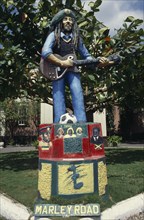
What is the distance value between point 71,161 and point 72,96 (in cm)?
158

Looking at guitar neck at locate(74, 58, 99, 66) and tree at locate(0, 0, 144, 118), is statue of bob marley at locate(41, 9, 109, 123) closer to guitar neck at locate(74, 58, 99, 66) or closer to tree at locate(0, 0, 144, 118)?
guitar neck at locate(74, 58, 99, 66)

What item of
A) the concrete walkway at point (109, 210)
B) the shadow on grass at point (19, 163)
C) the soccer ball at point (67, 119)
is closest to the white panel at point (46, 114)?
the shadow on grass at point (19, 163)

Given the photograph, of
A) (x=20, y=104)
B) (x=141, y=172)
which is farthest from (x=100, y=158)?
(x=20, y=104)

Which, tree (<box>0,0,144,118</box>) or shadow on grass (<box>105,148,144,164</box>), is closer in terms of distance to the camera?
tree (<box>0,0,144,118</box>)

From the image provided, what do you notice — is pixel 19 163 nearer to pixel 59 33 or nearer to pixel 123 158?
pixel 123 158

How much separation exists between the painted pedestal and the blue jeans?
45cm

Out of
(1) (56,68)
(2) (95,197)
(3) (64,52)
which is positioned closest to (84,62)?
(3) (64,52)

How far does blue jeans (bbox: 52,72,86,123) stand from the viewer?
6.38m

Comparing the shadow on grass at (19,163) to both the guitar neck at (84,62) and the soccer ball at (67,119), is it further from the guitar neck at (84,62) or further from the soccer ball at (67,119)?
the guitar neck at (84,62)

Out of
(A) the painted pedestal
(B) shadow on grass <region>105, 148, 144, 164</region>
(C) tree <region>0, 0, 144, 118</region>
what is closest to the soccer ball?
(A) the painted pedestal

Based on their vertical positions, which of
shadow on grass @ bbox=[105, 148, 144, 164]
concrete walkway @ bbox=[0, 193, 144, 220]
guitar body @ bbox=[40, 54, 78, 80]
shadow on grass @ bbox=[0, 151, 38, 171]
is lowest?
concrete walkway @ bbox=[0, 193, 144, 220]

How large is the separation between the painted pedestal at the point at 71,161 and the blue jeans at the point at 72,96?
45 centimetres

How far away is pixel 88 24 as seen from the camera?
360 inches

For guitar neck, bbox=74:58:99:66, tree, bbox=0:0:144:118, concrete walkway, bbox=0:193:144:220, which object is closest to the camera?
concrete walkway, bbox=0:193:144:220
